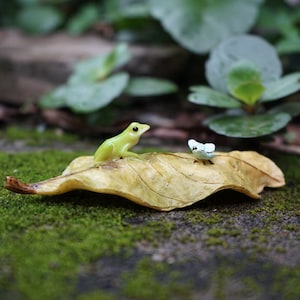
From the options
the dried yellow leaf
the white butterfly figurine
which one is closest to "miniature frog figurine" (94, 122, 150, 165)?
the dried yellow leaf

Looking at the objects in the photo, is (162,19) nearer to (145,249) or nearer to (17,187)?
(17,187)

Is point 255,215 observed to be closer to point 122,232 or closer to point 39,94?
point 122,232

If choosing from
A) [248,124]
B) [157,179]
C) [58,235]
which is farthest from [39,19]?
[58,235]

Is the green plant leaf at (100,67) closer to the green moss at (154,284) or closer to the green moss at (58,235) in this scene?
the green moss at (58,235)

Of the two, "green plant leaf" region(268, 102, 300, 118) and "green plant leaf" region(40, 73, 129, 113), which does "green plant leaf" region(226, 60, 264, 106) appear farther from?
"green plant leaf" region(40, 73, 129, 113)

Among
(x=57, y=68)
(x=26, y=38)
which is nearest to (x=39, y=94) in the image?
(x=57, y=68)
